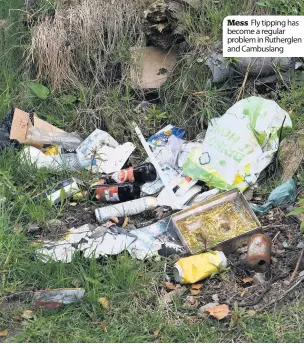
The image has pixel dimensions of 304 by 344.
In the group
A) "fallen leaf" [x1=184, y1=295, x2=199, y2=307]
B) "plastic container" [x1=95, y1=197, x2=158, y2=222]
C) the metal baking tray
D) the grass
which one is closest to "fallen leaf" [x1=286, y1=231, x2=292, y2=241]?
the metal baking tray

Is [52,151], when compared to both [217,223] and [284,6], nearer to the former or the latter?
[217,223]

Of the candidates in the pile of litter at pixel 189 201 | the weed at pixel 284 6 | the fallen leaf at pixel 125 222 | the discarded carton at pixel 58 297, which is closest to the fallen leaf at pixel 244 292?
the pile of litter at pixel 189 201

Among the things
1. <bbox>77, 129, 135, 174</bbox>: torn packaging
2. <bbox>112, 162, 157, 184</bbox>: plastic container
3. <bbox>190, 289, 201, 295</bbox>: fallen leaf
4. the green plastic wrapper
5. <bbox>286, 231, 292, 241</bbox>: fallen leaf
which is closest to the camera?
<bbox>190, 289, 201, 295</bbox>: fallen leaf

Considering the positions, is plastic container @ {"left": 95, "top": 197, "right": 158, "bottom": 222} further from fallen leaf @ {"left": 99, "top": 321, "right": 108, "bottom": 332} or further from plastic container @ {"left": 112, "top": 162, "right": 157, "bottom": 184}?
fallen leaf @ {"left": 99, "top": 321, "right": 108, "bottom": 332}

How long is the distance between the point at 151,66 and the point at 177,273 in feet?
6.53

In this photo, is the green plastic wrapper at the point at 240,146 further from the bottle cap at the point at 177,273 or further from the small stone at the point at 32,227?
the small stone at the point at 32,227

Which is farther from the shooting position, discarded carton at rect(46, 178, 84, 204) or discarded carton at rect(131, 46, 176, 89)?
discarded carton at rect(131, 46, 176, 89)

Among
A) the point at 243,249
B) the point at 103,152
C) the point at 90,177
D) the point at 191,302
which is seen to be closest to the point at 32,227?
the point at 90,177

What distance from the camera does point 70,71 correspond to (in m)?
5.12

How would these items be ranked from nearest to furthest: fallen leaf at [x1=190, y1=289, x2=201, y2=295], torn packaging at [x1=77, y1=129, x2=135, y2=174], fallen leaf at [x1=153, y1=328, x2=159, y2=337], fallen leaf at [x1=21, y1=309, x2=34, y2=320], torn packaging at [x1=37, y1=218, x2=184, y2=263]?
fallen leaf at [x1=153, y1=328, x2=159, y2=337] < fallen leaf at [x1=21, y1=309, x2=34, y2=320] < fallen leaf at [x1=190, y1=289, x2=201, y2=295] < torn packaging at [x1=37, y1=218, x2=184, y2=263] < torn packaging at [x1=77, y1=129, x2=135, y2=174]

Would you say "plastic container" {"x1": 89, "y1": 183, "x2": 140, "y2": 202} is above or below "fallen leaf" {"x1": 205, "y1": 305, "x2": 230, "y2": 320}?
below

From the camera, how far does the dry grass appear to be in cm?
505

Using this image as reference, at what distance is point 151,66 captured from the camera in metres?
5.04
